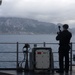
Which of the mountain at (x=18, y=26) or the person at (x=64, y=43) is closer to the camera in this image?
the person at (x=64, y=43)

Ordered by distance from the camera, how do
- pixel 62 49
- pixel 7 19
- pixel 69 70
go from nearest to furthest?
pixel 62 49 < pixel 69 70 < pixel 7 19

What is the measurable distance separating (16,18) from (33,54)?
5403 inches

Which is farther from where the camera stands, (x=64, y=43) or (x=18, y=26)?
(x=18, y=26)

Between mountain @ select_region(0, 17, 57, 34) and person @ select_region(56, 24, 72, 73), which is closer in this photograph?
person @ select_region(56, 24, 72, 73)

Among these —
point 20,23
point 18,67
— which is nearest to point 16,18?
point 20,23

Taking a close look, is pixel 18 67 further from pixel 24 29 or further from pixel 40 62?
pixel 24 29

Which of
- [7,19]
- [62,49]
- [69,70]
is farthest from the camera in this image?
[7,19]

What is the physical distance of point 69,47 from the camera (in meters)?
13.2

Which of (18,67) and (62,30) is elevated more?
(62,30)

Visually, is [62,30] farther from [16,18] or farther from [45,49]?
[16,18]

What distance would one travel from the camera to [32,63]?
1360 cm

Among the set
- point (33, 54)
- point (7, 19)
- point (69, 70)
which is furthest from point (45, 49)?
point (7, 19)

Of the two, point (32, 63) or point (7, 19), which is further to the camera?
point (7, 19)

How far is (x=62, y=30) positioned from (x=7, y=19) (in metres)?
130
